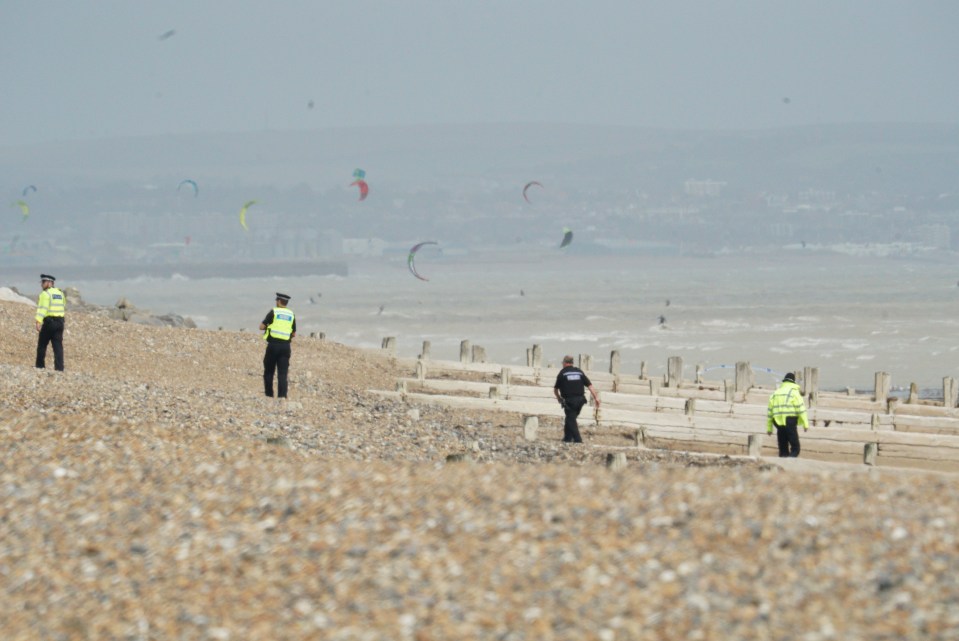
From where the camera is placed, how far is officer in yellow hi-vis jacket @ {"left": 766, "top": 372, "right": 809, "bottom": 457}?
15.3m

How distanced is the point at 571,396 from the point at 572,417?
Answer: 287 mm

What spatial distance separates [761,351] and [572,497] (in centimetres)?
5045

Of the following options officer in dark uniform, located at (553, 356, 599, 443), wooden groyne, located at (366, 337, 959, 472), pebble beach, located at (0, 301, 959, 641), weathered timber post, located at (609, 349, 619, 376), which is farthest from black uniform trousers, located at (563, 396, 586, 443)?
weathered timber post, located at (609, 349, 619, 376)

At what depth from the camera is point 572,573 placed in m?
7.39

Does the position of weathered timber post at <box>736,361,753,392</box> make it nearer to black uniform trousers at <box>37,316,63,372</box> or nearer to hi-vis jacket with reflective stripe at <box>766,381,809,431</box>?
hi-vis jacket with reflective stripe at <box>766,381,809,431</box>

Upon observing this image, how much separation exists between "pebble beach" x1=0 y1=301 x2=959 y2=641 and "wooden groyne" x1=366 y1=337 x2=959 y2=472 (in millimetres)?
5920

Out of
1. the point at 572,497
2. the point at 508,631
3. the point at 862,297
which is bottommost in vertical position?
the point at 508,631

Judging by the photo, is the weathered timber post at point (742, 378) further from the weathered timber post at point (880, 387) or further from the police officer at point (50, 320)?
the police officer at point (50, 320)

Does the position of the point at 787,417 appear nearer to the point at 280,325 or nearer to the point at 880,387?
the point at 280,325

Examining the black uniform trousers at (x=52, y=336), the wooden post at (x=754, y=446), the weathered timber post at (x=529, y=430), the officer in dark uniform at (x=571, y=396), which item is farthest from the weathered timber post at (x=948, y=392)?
the black uniform trousers at (x=52, y=336)

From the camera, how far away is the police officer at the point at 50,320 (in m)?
18.8

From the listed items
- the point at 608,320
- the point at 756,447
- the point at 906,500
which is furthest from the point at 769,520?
the point at 608,320

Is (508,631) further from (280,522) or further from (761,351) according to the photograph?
(761,351)

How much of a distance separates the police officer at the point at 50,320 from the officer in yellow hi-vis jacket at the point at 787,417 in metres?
9.32
